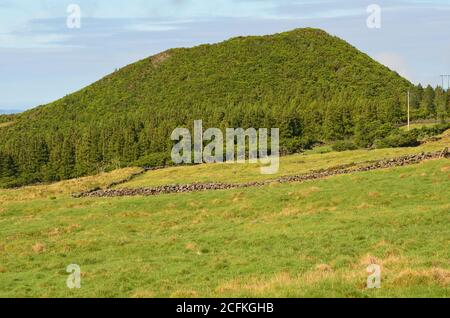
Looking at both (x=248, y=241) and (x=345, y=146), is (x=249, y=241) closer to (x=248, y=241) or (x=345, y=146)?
(x=248, y=241)

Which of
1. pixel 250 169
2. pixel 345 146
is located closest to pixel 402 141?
pixel 345 146

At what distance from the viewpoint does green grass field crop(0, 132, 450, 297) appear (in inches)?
734

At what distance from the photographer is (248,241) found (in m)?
28.7

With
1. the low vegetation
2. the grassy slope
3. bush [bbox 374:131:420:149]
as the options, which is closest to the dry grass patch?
the low vegetation

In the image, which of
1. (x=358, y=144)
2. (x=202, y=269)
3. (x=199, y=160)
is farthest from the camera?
(x=199, y=160)

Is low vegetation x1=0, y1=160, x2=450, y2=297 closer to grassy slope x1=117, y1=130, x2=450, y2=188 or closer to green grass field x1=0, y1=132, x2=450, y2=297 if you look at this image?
green grass field x1=0, y1=132, x2=450, y2=297

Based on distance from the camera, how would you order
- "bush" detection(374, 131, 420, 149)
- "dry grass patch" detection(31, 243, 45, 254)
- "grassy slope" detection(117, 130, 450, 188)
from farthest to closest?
1. "bush" detection(374, 131, 420, 149)
2. "grassy slope" detection(117, 130, 450, 188)
3. "dry grass patch" detection(31, 243, 45, 254)

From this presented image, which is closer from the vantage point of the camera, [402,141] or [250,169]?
[250,169]

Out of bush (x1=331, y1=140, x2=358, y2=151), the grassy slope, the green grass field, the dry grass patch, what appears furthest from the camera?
bush (x1=331, y1=140, x2=358, y2=151)
